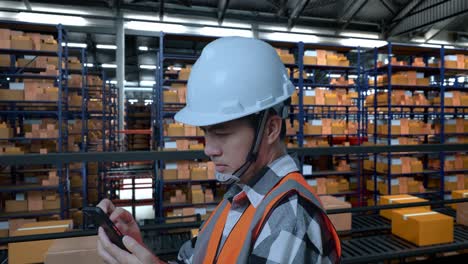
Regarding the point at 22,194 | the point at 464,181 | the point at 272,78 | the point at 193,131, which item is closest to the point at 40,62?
the point at 22,194

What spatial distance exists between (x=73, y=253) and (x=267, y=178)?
110 cm

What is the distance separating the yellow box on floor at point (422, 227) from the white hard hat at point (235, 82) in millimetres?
1343

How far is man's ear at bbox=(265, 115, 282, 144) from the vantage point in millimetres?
815

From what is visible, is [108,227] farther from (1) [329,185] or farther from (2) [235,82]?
(1) [329,185]

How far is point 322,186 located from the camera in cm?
783

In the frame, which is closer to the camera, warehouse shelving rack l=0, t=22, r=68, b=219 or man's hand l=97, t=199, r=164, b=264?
man's hand l=97, t=199, r=164, b=264

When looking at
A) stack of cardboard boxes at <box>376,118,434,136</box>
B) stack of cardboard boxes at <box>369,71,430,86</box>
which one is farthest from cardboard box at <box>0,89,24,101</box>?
stack of cardboard boxes at <box>376,118,434,136</box>

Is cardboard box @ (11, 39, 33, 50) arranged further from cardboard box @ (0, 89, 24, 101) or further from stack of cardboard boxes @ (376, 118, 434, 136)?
stack of cardboard boxes @ (376, 118, 434, 136)

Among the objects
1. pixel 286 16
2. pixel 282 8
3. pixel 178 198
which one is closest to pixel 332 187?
pixel 178 198

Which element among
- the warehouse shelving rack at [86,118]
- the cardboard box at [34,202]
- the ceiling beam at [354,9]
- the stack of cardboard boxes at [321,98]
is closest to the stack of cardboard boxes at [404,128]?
the stack of cardboard boxes at [321,98]

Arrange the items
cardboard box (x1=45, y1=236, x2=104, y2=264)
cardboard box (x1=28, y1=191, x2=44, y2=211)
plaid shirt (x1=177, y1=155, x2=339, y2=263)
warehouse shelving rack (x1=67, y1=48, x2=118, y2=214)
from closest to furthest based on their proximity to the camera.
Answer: plaid shirt (x1=177, y1=155, x2=339, y2=263) < cardboard box (x1=45, y1=236, x2=104, y2=264) < cardboard box (x1=28, y1=191, x2=44, y2=211) < warehouse shelving rack (x1=67, y1=48, x2=118, y2=214)

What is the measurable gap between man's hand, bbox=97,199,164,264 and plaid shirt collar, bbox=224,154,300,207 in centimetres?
27

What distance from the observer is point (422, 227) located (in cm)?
169

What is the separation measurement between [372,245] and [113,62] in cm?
1809
